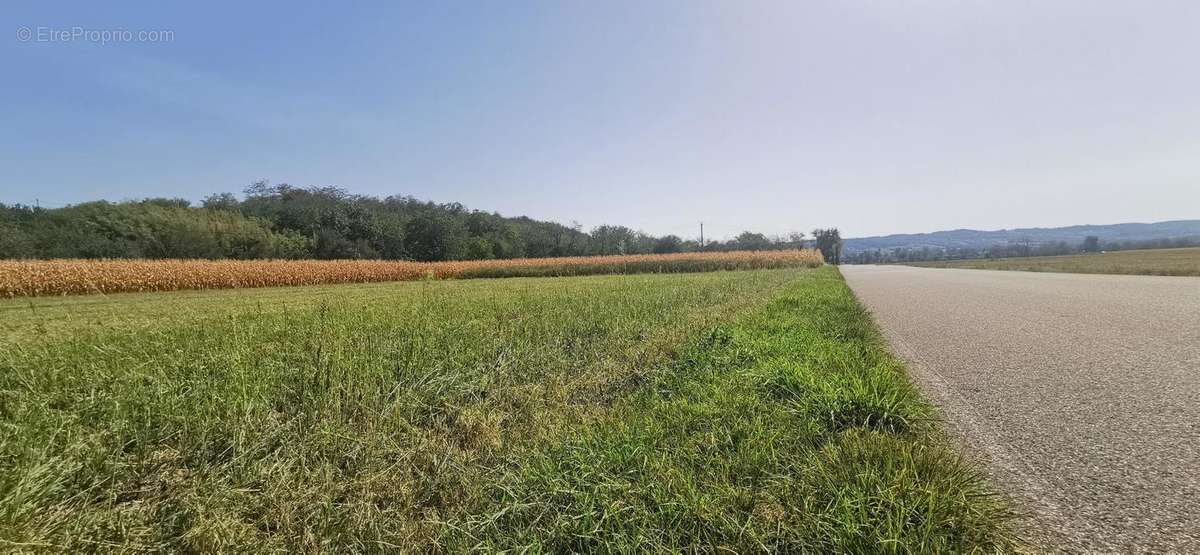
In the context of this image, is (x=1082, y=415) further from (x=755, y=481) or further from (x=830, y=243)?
(x=830, y=243)

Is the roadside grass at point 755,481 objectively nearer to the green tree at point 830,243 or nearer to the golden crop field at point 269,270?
the golden crop field at point 269,270

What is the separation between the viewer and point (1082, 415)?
2.76m

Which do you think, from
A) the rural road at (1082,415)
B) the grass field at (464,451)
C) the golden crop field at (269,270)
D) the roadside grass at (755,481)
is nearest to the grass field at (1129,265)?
the golden crop field at (269,270)

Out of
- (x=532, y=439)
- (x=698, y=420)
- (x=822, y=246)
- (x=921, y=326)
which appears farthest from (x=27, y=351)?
(x=822, y=246)

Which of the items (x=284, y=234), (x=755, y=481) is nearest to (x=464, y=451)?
(x=755, y=481)

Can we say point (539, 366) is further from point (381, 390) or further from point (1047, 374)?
point (1047, 374)

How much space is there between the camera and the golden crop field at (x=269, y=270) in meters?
14.4

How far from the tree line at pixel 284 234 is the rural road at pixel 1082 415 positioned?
58600mm

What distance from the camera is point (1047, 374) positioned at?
145 inches

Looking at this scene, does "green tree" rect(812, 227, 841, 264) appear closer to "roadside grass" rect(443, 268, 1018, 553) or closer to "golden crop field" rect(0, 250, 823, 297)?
"golden crop field" rect(0, 250, 823, 297)

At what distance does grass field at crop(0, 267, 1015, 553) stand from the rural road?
298 mm

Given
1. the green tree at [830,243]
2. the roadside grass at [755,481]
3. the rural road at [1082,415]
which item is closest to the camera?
the roadside grass at [755,481]

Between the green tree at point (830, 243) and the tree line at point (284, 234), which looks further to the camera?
the green tree at point (830, 243)

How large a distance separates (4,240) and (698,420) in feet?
224
